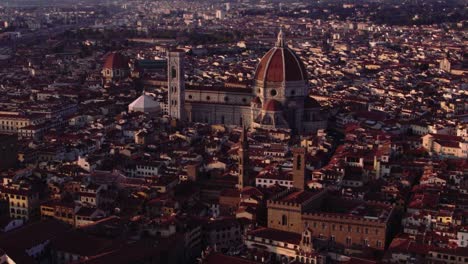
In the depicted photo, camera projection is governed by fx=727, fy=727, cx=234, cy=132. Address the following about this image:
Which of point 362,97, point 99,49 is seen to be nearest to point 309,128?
point 362,97

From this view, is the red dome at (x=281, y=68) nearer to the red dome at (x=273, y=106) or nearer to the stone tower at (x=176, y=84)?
the red dome at (x=273, y=106)

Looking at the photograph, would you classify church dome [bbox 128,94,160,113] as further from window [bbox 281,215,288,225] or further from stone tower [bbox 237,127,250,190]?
window [bbox 281,215,288,225]

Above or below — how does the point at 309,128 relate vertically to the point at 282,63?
below

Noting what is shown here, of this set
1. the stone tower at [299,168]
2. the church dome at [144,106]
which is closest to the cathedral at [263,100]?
the church dome at [144,106]

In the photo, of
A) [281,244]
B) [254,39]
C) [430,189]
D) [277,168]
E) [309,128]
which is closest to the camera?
[281,244]

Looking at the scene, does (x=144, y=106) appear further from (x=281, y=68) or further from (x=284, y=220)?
(x=284, y=220)

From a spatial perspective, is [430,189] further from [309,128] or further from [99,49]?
[99,49]

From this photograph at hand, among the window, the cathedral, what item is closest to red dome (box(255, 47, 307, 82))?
the cathedral
